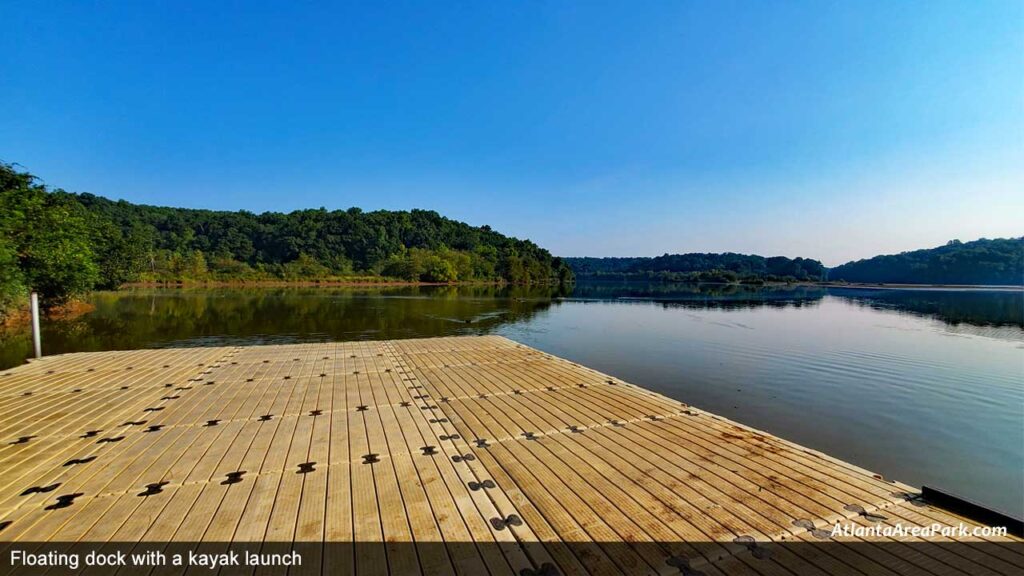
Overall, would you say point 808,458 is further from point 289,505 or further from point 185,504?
point 185,504

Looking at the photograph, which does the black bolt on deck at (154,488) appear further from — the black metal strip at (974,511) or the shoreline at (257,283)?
the shoreline at (257,283)

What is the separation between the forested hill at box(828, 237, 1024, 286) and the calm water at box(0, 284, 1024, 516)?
290 ft

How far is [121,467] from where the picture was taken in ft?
11.7

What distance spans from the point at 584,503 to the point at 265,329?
1704 centimetres

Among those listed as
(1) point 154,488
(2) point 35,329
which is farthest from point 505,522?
(2) point 35,329

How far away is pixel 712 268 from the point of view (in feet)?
451

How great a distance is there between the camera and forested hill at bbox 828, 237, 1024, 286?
83.0 meters

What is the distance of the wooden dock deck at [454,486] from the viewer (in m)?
2.49

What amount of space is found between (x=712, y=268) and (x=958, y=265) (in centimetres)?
5668

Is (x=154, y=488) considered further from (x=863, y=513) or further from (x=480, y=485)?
(x=863, y=513)

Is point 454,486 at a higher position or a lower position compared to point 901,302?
higher

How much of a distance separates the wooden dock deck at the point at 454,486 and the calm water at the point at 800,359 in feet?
10.5

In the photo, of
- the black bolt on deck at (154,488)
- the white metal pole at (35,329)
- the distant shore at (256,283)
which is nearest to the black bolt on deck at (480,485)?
the black bolt on deck at (154,488)

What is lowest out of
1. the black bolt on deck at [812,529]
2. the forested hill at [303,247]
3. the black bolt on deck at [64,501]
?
the black bolt on deck at [812,529]
